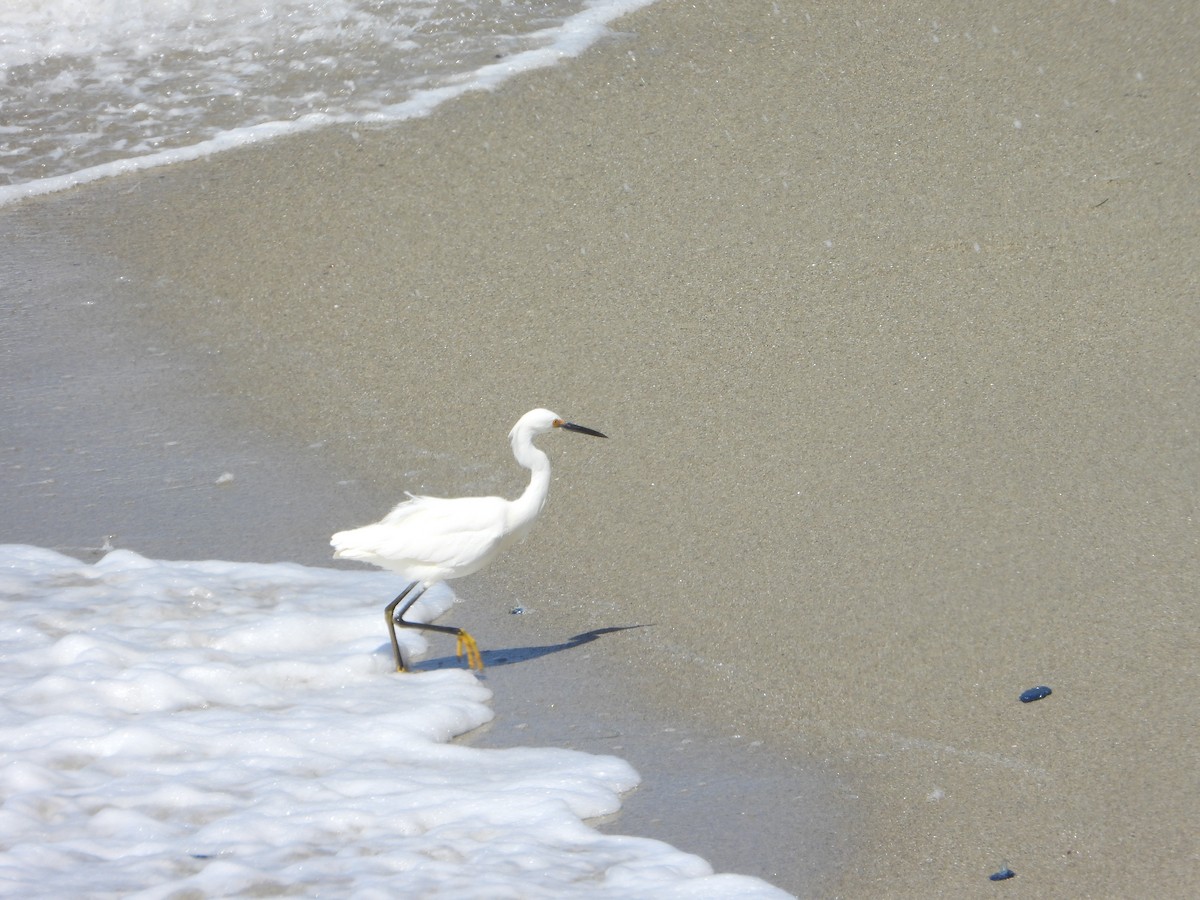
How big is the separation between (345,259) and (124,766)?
3809 millimetres

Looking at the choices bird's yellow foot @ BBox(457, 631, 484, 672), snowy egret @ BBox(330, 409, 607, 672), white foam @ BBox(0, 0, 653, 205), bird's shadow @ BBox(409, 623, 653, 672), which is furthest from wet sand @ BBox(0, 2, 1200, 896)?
white foam @ BBox(0, 0, 653, 205)

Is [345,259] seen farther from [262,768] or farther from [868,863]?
[868,863]

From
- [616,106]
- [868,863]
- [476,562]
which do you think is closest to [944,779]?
[868,863]

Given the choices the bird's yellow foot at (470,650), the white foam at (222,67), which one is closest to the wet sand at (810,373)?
the bird's yellow foot at (470,650)

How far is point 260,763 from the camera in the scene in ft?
15.2

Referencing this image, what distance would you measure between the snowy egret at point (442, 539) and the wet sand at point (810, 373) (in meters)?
0.34

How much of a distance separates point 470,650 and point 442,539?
42 centimetres

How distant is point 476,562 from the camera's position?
5258 millimetres

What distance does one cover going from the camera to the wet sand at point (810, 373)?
180 inches

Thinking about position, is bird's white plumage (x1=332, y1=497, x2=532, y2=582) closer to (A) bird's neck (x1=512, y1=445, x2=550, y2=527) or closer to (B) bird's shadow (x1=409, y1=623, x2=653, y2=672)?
(A) bird's neck (x1=512, y1=445, x2=550, y2=527)

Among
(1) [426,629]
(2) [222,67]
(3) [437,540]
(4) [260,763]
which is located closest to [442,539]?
(3) [437,540]

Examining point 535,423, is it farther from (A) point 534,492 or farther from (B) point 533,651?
(B) point 533,651

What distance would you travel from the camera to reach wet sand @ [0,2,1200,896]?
457 cm

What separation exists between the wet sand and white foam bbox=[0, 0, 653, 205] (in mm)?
459
